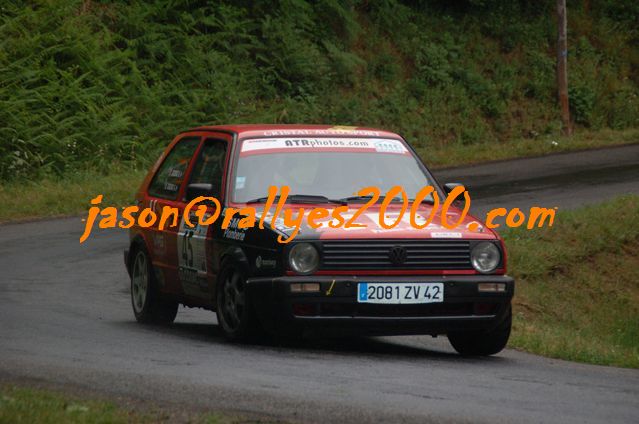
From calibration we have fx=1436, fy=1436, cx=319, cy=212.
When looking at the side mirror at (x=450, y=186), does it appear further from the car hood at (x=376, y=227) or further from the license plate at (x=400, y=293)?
the license plate at (x=400, y=293)

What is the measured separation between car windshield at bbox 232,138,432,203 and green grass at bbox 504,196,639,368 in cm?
182

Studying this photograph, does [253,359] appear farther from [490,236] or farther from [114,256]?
[114,256]

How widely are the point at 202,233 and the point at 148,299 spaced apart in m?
1.35

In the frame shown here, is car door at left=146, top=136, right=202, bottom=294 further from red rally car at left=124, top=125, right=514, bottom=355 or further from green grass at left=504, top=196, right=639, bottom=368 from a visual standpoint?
green grass at left=504, top=196, right=639, bottom=368

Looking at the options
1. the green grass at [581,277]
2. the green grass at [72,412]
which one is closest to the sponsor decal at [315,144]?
the green grass at [581,277]

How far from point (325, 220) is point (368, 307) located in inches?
28.2

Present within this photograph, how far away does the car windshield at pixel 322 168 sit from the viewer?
1073cm

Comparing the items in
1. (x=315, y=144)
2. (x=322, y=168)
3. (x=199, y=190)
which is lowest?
(x=199, y=190)

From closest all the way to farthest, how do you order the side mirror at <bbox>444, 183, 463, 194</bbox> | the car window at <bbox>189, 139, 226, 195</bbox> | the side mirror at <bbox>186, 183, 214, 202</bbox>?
the side mirror at <bbox>186, 183, 214, 202</bbox>
the car window at <bbox>189, 139, 226, 195</bbox>
the side mirror at <bbox>444, 183, 463, 194</bbox>

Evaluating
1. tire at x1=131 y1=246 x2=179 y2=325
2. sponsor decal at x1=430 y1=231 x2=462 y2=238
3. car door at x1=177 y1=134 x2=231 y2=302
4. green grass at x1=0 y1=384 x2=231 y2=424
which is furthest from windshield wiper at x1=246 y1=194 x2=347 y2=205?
green grass at x1=0 y1=384 x2=231 y2=424

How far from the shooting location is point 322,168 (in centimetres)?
1091

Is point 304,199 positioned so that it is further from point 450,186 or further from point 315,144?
point 450,186

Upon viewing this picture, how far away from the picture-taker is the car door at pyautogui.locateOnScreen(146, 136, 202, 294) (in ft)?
37.8

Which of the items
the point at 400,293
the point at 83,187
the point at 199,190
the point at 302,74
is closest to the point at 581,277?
the point at 199,190
